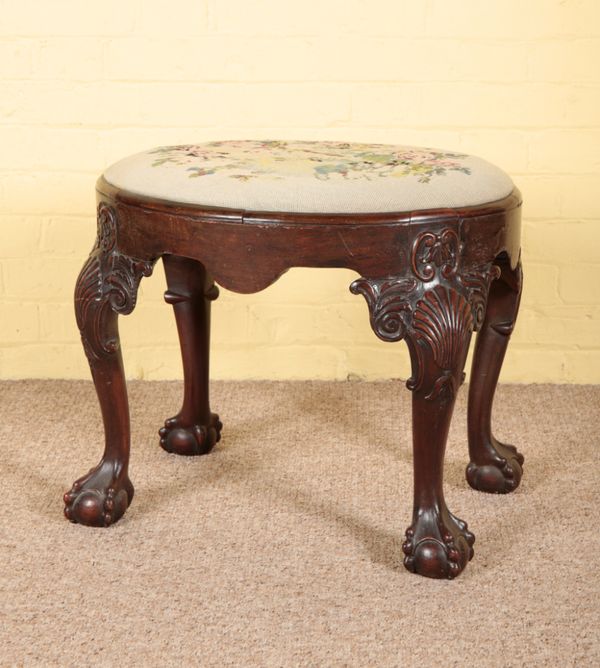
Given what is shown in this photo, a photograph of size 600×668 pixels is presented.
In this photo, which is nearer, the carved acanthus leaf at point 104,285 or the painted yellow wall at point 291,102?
the carved acanthus leaf at point 104,285

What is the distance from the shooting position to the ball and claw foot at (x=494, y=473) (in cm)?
171

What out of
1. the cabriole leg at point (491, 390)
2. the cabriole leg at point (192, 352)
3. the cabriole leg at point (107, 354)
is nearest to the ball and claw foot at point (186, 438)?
the cabriole leg at point (192, 352)

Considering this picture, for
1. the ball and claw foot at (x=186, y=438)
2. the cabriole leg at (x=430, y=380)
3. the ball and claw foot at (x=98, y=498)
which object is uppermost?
the cabriole leg at (x=430, y=380)

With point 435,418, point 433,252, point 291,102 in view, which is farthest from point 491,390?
point 291,102

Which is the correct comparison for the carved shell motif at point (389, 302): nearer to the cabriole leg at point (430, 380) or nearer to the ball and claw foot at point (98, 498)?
the cabriole leg at point (430, 380)

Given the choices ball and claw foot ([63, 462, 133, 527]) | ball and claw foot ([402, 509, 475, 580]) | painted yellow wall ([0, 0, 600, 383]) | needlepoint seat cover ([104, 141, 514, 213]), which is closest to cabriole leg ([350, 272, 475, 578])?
ball and claw foot ([402, 509, 475, 580])

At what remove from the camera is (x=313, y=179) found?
1.38 meters

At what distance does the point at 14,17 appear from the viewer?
207 cm

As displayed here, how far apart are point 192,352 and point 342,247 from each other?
1.79 ft

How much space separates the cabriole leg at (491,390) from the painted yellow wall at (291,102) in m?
0.56

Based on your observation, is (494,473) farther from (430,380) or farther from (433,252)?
(433,252)

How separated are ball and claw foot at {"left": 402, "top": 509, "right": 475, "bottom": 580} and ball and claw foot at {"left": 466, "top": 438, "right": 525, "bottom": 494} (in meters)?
0.26

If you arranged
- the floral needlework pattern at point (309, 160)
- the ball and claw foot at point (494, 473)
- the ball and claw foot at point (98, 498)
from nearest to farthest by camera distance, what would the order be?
1. the floral needlework pattern at point (309, 160)
2. the ball and claw foot at point (98, 498)
3. the ball and claw foot at point (494, 473)

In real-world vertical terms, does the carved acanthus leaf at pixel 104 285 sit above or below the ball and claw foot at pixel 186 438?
above
